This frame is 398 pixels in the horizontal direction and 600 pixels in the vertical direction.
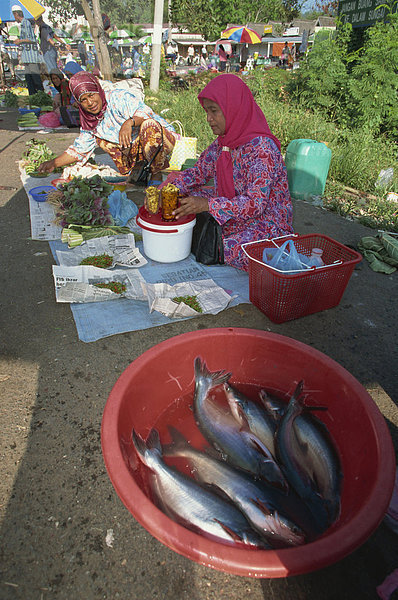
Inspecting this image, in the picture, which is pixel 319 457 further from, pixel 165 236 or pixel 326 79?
pixel 326 79

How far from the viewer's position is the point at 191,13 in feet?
124

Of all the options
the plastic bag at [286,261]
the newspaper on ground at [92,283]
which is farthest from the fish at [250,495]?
the newspaper on ground at [92,283]

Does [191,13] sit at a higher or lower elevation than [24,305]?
higher

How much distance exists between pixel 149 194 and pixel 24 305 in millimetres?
1365

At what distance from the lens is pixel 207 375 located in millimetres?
1729

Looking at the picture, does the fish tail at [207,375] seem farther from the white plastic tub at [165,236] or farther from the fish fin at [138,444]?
the white plastic tub at [165,236]

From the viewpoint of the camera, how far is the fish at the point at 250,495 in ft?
4.04

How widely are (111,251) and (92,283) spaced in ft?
1.94

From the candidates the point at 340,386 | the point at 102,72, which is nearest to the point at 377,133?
the point at 340,386

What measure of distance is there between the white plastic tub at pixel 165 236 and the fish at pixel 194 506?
197 cm

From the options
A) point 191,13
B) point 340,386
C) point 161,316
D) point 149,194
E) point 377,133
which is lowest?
point 161,316

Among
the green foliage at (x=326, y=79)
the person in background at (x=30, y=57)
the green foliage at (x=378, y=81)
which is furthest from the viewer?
the person in background at (x=30, y=57)

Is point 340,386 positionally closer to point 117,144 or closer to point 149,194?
point 149,194

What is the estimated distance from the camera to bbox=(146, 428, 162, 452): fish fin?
1504mm
